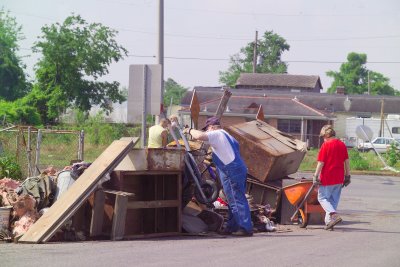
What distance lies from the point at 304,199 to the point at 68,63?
35.1 meters

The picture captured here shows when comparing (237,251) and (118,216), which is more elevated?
(118,216)

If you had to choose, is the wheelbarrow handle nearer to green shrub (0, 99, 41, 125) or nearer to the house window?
green shrub (0, 99, 41, 125)

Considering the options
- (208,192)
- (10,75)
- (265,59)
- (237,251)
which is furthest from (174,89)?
(237,251)

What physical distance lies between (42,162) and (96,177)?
1441 cm

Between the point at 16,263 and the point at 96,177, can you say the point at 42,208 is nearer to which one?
the point at 96,177

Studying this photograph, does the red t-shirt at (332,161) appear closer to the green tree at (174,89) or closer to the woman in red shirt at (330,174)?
the woman in red shirt at (330,174)

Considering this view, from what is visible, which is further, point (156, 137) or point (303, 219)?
point (156, 137)

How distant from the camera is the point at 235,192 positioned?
1090 centimetres

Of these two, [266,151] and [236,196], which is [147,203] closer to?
[236,196]

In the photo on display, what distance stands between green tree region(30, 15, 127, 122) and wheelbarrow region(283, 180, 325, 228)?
3393 centimetres

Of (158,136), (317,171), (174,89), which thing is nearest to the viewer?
(317,171)

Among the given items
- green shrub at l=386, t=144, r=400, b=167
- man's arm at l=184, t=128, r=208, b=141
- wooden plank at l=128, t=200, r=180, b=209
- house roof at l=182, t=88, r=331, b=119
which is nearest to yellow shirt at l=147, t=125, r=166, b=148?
man's arm at l=184, t=128, r=208, b=141

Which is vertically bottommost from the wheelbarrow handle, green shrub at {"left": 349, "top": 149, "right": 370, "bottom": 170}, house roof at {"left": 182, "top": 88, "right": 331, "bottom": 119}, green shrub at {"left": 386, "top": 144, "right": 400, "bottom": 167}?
green shrub at {"left": 349, "top": 149, "right": 370, "bottom": 170}

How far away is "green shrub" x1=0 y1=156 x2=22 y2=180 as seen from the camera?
15422 mm
